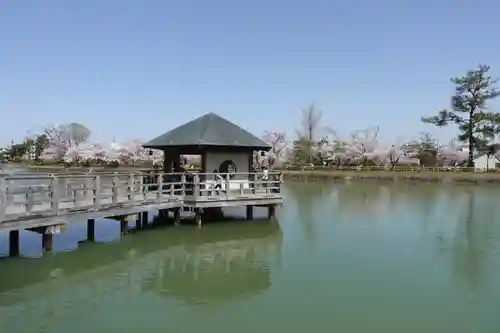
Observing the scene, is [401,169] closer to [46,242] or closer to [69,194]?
[69,194]

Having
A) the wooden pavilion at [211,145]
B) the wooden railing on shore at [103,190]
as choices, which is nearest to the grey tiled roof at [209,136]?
the wooden pavilion at [211,145]

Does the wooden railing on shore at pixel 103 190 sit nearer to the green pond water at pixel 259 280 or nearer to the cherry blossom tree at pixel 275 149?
the green pond water at pixel 259 280

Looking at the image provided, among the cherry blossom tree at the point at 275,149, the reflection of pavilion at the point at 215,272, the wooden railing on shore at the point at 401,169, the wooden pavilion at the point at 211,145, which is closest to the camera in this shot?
the reflection of pavilion at the point at 215,272

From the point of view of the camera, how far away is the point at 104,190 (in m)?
13.0

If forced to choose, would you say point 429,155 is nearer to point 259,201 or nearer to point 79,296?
point 259,201

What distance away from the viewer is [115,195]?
12.4 m

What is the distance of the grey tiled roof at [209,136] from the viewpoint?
15.5m

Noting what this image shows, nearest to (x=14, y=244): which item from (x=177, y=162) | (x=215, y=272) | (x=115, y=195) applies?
(x=115, y=195)

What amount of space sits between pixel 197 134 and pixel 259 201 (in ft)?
9.46

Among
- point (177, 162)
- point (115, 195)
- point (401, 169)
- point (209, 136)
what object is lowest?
point (115, 195)

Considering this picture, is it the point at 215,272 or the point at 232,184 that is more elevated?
the point at 232,184

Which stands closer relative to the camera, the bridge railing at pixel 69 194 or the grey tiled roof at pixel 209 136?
the bridge railing at pixel 69 194

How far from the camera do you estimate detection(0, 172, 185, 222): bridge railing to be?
970 cm

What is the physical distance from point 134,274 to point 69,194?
11.4ft
